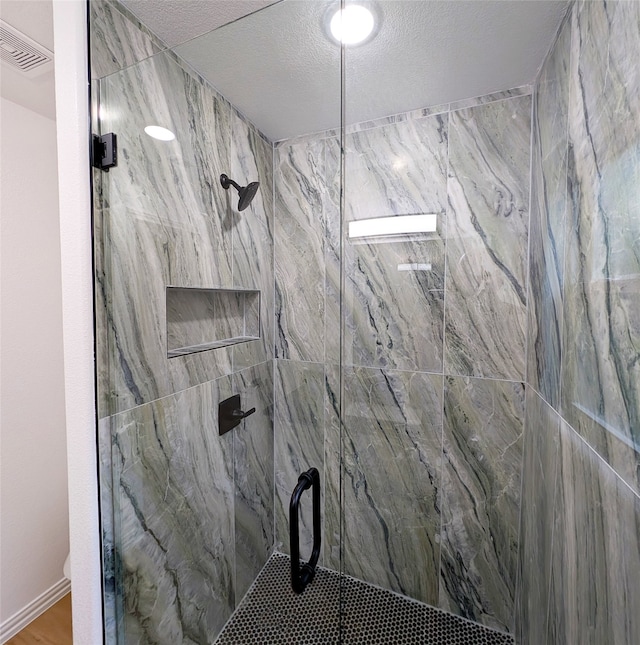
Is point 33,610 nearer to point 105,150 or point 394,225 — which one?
point 105,150

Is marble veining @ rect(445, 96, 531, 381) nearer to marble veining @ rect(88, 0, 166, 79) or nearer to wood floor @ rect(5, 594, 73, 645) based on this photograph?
marble veining @ rect(88, 0, 166, 79)

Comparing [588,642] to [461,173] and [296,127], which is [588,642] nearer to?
A: [461,173]

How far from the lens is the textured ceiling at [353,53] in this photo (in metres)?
0.93

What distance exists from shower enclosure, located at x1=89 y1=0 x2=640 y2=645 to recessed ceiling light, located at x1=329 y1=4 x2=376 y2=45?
0.03m

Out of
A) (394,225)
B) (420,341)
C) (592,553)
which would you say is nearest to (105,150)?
(394,225)

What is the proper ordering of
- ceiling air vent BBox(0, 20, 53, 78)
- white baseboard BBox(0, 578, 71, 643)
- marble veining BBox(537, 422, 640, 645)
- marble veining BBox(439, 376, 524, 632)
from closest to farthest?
marble veining BBox(537, 422, 640, 645) → ceiling air vent BBox(0, 20, 53, 78) → marble veining BBox(439, 376, 524, 632) → white baseboard BBox(0, 578, 71, 643)

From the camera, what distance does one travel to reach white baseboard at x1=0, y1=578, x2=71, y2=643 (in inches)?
55.7

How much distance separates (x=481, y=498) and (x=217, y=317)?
4.17 ft

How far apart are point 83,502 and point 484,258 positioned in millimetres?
1528

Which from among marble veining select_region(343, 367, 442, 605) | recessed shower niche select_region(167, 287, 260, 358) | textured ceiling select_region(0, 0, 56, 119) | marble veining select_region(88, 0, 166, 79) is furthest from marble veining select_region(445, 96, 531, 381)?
textured ceiling select_region(0, 0, 56, 119)

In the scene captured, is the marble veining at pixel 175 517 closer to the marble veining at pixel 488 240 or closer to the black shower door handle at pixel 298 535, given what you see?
the black shower door handle at pixel 298 535

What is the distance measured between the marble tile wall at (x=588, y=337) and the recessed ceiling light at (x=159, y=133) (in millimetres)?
1104

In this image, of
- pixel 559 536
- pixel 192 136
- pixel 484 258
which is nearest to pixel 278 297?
pixel 192 136

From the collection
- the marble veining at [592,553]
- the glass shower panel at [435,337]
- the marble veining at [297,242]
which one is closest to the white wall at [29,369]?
the marble veining at [297,242]
